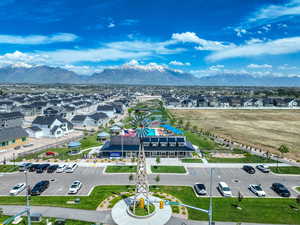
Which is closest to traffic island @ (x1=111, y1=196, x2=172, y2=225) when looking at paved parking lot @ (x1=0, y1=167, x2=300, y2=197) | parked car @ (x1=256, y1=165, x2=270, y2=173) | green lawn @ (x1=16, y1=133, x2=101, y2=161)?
paved parking lot @ (x1=0, y1=167, x2=300, y2=197)

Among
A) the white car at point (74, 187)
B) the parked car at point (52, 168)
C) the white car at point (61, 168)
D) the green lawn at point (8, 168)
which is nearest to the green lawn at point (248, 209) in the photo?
the white car at point (74, 187)

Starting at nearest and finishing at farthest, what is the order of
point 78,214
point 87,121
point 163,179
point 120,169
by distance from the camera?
point 78,214 < point 163,179 < point 120,169 < point 87,121

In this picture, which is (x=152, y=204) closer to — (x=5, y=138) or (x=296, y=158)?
(x=296, y=158)

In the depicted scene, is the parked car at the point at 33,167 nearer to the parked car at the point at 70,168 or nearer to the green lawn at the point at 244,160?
the parked car at the point at 70,168

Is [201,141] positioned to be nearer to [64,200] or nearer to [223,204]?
[223,204]

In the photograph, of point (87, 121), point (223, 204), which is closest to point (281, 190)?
point (223, 204)

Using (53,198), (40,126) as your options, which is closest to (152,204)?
(53,198)

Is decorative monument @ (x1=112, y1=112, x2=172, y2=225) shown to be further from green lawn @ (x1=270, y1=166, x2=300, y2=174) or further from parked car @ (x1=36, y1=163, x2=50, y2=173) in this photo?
green lawn @ (x1=270, y1=166, x2=300, y2=174)
